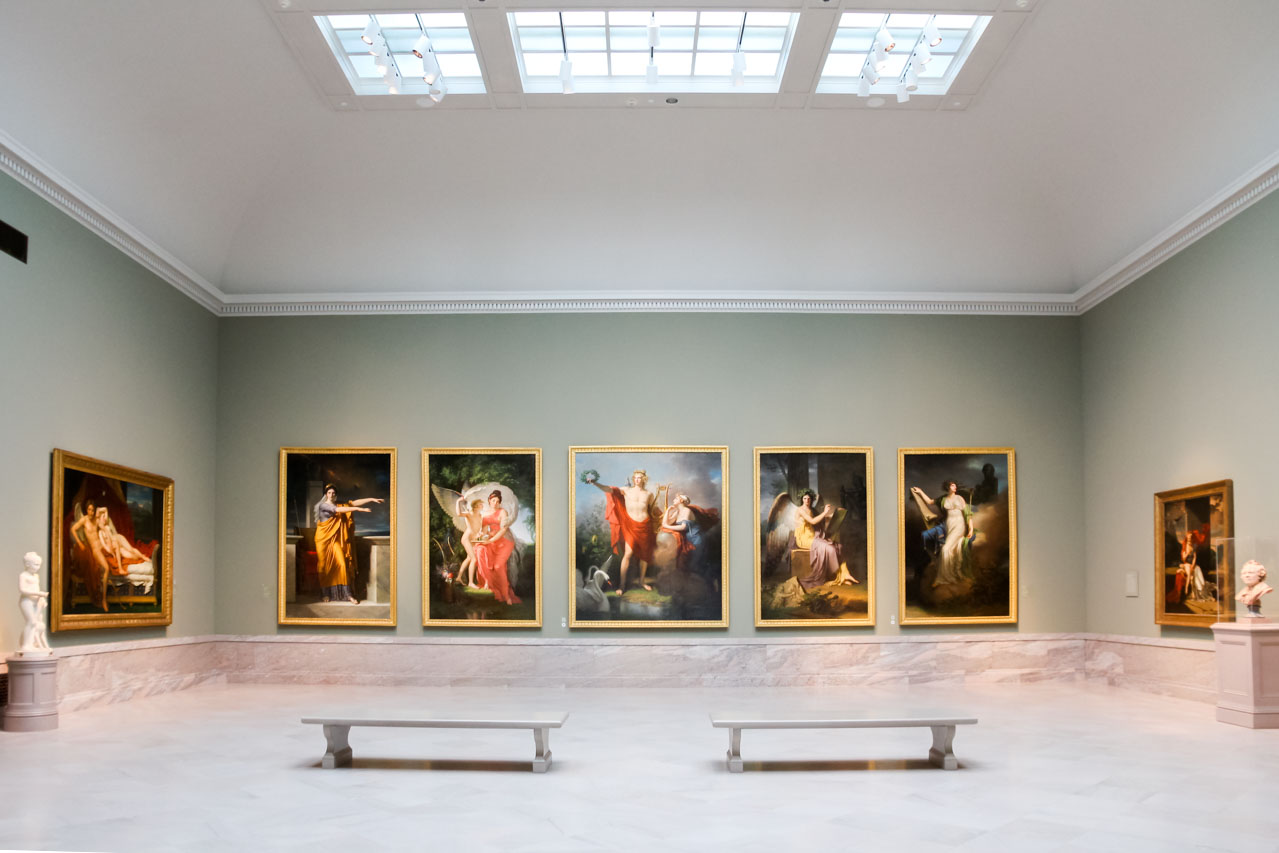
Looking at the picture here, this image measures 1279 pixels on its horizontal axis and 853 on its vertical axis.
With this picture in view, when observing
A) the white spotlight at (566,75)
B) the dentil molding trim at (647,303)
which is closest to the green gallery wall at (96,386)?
the dentil molding trim at (647,303)

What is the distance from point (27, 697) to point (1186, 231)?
59.7ft

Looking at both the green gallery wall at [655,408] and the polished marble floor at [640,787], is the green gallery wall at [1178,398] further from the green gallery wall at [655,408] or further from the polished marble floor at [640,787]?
the polished marble floor at [640,787]

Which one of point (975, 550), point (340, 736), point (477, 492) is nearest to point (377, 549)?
point (477, 492)

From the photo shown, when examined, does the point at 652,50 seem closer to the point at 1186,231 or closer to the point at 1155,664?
the point at 1186,231

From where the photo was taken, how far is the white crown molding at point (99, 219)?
556 inches

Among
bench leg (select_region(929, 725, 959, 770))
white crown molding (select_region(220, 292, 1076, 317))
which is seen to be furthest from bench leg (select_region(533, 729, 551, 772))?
white crown molding (select_region(220, 292, 1076, 317))

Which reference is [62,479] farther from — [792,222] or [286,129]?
[792,222]

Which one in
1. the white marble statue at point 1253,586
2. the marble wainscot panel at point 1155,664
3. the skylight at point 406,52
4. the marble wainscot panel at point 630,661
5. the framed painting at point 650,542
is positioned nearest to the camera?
the white marble statue at point 1253,586

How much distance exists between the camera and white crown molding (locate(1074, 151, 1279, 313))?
1484 centimetres

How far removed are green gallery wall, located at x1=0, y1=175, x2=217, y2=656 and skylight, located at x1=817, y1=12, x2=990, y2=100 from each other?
463 inches

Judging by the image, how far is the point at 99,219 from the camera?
53.2 feet

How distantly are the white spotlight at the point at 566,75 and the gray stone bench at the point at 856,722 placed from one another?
9.93 meters

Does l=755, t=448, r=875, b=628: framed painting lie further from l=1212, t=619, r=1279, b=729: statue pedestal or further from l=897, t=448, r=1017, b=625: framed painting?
l=1212, t=619, r=1279, b=729: statue pedestal

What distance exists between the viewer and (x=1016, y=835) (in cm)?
821
